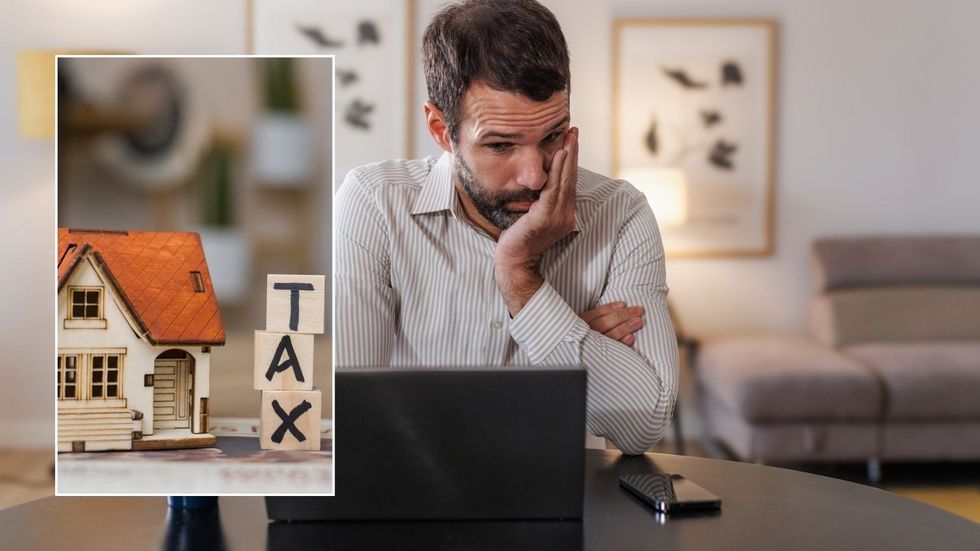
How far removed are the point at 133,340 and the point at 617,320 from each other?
38.2 inches

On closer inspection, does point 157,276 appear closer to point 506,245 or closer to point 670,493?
point 670,493

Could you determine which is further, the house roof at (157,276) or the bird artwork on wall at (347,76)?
the bird artwork on wall at (347,76)

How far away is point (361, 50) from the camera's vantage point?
4.43m

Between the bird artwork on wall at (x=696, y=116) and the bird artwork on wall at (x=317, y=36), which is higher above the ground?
the bird artwork on wall at (x=317, y=36)

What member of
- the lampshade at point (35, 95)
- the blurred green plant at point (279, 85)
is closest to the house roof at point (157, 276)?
the blurred green plant at point (279, 85)

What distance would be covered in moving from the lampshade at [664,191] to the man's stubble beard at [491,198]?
100.0 inches

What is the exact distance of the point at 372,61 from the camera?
4.43 m

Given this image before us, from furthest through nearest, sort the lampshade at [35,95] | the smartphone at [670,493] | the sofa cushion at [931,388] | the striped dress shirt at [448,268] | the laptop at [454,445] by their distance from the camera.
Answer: the lampshade at [35,95] → the sofa cushion at [931,388] → the striped dress shirt at [448,268] → the smartphone at [670,493] → the laptop at [454,445]

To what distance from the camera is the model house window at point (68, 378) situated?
0.81 metres

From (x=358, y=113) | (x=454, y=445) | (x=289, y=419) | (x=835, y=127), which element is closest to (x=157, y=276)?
(x=289, y=419)

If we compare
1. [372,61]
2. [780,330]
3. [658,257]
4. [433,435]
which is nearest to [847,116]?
[780,330]

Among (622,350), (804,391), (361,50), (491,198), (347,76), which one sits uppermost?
(361,50)

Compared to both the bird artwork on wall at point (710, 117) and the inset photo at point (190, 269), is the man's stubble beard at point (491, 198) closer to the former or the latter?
the inset photo at point (190, 269)

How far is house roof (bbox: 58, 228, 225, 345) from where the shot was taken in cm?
79
